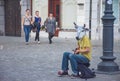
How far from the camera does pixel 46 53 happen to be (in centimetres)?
1830

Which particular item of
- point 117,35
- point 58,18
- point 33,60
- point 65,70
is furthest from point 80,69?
point 58,18

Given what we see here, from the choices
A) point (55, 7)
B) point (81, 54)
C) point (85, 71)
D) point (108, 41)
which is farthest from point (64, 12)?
point (85, 71)

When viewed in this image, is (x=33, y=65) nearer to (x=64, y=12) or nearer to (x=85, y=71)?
(x=85, y=71)

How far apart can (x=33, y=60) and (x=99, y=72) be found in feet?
12.6

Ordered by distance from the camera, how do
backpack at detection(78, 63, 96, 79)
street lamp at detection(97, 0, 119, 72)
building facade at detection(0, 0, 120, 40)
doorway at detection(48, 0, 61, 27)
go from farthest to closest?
doorway at detection(48, 0, 61, 27)
building facade at detection(0, 0, 120, 40)
street lamp at detection(97, 0, 119, 72)
backpack at detection(78, 63, 96, 79)

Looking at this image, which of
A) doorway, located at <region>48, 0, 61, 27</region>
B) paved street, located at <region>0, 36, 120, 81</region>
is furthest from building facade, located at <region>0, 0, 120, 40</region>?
paved street, located at <region>0, 36, 120, 81</region>

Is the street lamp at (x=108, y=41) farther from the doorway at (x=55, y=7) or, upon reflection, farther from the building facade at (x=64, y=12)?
the doorway at (x=55, y=7)

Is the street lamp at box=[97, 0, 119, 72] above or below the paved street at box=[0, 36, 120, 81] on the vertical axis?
above

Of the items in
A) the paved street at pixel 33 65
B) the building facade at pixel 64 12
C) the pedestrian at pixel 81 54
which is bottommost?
the paved street at pixel 33 65

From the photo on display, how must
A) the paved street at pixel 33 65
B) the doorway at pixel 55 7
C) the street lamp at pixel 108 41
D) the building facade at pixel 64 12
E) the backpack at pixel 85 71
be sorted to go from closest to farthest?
the backpack at pixel 85 71
the paved street at pixel 33 65
the street lamp at pixel 108 41
the building facade at pixel 64 12
the doorway at pixel 55 7

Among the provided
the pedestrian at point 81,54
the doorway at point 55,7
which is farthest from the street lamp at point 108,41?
the doorway at point 55,7

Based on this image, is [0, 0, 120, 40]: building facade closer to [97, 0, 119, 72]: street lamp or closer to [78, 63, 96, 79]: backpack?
[97, 0, 119, 72]: street lamp

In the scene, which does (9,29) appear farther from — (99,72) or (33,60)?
(99,72)

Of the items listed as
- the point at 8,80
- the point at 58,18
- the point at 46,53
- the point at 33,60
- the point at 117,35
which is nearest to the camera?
the point at 8,80
